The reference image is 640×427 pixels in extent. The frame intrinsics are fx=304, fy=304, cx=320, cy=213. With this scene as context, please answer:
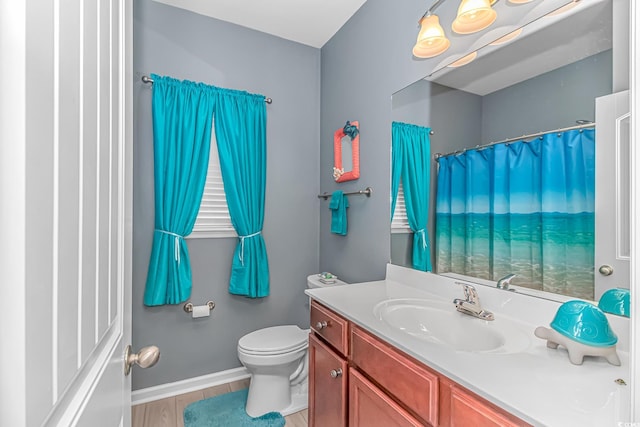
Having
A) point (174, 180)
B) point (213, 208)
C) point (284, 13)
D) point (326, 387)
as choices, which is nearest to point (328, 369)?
point (326, 387)

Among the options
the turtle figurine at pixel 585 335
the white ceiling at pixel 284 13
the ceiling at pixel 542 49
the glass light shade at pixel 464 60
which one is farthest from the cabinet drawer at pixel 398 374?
the white ceiling at pixel 284 13

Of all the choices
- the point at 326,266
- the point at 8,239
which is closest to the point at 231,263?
the point at 326,266

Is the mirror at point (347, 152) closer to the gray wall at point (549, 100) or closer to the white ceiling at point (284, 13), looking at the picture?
the white ceiling at point (284, 13)

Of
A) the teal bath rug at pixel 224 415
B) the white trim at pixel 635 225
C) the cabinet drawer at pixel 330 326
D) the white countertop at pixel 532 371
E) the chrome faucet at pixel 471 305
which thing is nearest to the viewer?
the white trim at pixel 635 225

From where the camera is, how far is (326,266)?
2469 millimetres

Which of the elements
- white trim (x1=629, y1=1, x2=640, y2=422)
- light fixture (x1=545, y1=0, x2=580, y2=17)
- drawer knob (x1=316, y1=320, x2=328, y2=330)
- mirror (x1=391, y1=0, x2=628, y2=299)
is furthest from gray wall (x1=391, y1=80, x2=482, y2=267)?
white trim (x1=629, y1=1, x2=640, y2=422)

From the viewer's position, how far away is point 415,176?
1.66m

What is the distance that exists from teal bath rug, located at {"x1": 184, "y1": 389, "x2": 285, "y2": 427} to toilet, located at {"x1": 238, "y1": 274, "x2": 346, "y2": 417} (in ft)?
0.17

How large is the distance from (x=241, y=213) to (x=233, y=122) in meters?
0.67

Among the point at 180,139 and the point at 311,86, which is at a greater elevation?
the point at 311,86

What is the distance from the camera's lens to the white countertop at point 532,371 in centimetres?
64

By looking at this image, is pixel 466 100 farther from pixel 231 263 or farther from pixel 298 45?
pixel 231 263

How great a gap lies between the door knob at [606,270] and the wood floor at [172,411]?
1.68m

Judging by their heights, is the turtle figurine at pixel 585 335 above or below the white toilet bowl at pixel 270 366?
above
